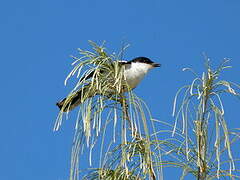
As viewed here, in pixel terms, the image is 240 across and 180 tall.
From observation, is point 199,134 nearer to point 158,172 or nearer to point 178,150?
point 178,150

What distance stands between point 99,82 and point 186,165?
65cm

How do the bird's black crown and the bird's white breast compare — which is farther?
the bird's black crown

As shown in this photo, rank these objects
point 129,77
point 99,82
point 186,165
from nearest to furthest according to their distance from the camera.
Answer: point 186,165 → point 99,82 → point 129,77

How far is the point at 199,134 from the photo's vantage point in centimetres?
244

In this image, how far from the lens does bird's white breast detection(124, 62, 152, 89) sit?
5570 millimetres

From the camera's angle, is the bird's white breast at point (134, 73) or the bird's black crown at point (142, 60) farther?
the bird's black crown at point (142, 60)

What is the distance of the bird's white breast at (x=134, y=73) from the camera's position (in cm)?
557

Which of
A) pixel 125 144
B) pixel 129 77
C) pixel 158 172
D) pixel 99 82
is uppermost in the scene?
pixel 129 77

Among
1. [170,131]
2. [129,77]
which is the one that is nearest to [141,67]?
[129,77]

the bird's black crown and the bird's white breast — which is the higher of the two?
the bird's black crown

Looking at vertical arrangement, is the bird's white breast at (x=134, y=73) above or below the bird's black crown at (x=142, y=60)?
below

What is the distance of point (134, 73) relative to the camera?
560 centimetres

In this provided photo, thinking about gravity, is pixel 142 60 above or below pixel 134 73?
above

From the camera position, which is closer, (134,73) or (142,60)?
(134,73)
